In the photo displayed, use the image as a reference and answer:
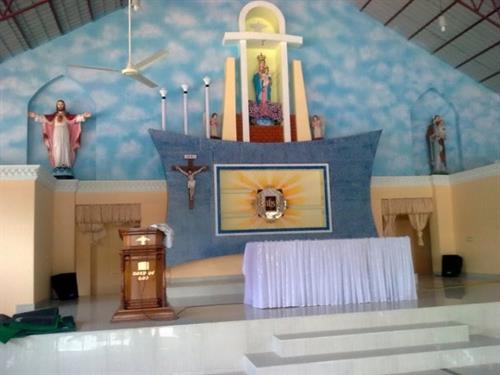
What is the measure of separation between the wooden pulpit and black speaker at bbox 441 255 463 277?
8571 mm

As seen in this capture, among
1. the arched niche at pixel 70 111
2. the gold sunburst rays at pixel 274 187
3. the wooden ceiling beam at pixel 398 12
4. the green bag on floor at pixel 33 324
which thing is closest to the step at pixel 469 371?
the green bag on floor at pixel 33 324

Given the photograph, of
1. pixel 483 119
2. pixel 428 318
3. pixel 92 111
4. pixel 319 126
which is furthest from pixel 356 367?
pixel 483 119

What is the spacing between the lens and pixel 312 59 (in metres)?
13.3

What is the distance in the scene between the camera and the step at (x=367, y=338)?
600 centimetres

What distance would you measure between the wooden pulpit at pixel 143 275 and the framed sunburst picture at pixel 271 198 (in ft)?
13.4

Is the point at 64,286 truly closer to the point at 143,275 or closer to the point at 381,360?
the point at 143,275

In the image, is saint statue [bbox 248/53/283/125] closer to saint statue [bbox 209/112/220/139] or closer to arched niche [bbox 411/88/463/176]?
saint statue [bbox 209/112/220/139]

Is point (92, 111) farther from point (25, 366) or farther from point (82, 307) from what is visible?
point (25, 366)

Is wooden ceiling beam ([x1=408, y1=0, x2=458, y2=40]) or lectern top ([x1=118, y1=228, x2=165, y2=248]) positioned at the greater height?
wooden ceiling beam ([x1=408, y1=0, x2=458, y2=40])

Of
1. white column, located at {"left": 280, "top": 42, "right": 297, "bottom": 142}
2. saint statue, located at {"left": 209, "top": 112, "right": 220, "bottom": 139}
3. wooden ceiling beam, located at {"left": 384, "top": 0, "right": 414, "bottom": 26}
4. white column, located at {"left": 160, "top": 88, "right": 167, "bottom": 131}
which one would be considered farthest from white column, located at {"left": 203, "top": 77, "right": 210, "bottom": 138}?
wooden ceiling beam, located at {"left": 384, "top": 0, "right": 414, "bottom": 26}

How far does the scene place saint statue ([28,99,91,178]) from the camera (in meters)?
11.5

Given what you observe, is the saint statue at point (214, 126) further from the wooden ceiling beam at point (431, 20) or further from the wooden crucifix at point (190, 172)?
the wooden ceiling beam at point (431, 20)

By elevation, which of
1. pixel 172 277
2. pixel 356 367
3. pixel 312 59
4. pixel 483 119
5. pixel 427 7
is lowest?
pixel 356 367

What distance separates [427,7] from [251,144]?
5.67 meters
